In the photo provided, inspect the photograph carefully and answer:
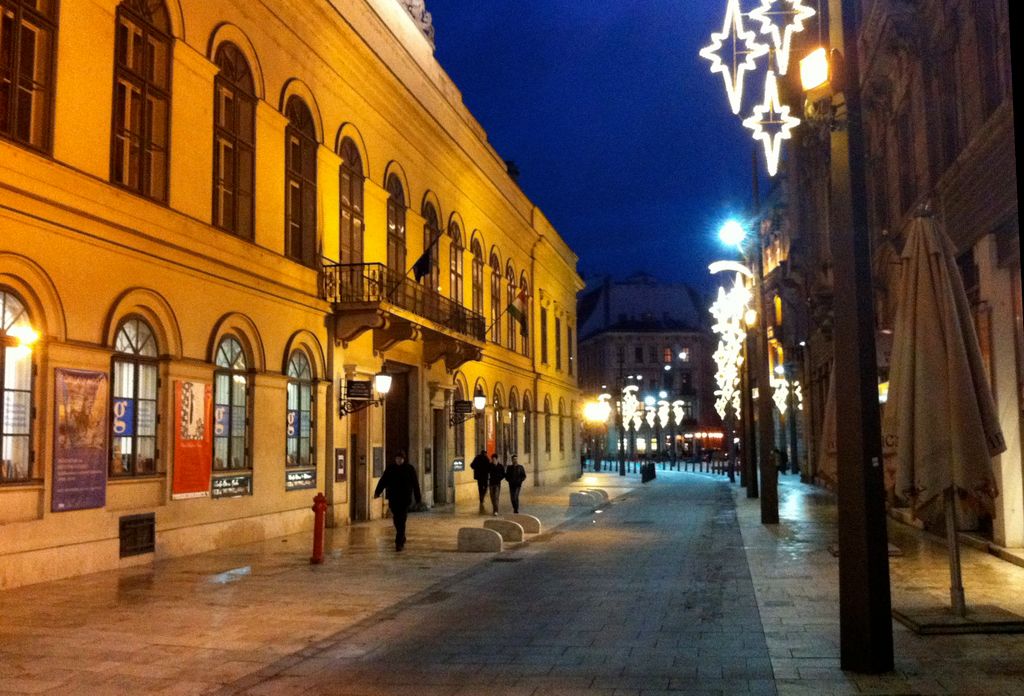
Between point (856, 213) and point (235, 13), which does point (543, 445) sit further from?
point (856, 213)

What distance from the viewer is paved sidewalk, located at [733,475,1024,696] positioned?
24.0ft

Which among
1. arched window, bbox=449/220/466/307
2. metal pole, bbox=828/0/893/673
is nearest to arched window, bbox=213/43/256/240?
metal pole, bbox=828/0/893/673

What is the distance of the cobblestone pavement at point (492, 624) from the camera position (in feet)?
25.5

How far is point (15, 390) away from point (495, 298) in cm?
2665

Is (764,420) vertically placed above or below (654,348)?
below

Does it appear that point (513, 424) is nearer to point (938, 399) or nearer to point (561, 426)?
point (561, 426)

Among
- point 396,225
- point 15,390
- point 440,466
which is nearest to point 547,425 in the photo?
point 440,466

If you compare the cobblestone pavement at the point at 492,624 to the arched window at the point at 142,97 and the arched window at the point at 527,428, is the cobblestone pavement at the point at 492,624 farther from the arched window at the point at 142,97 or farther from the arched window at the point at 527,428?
the arched window at the point at 527,428

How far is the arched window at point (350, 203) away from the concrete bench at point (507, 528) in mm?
8304

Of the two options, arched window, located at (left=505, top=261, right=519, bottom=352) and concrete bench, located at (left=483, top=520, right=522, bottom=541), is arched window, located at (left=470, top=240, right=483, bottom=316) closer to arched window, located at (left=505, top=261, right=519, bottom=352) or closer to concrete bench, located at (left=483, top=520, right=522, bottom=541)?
arched window, located at (left=505, top=261, right=519, bottom=352)

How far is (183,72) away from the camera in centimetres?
1694

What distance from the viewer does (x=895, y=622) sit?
962 cm

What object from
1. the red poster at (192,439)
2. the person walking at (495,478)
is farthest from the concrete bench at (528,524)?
the red poster at (192,439)

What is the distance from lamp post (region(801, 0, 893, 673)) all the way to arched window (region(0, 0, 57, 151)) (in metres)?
10.5
